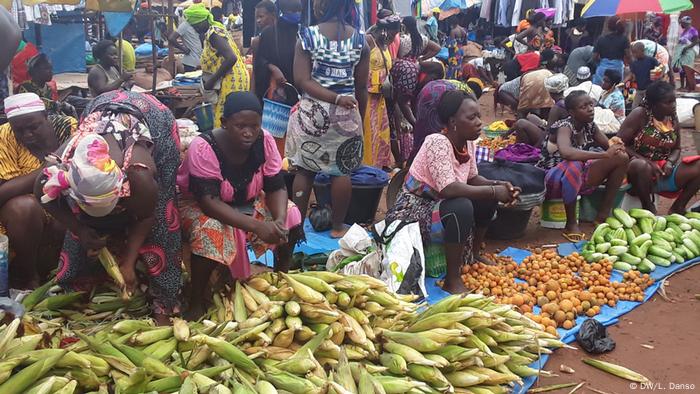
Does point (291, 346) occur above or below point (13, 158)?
below

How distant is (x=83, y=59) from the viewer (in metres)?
12.0

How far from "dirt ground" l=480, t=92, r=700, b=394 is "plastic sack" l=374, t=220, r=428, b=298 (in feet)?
2.93

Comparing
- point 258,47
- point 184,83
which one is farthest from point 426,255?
point 184,83

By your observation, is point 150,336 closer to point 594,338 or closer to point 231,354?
point 231,354

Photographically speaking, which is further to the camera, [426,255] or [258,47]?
[258,47]

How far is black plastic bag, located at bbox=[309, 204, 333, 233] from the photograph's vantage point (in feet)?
17.6

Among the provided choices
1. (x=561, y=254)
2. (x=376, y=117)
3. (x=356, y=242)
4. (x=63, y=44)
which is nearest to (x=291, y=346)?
(x=356, y=242)

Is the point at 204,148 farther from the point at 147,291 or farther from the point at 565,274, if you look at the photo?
the point at 565,274

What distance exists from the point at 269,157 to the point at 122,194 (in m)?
1.06

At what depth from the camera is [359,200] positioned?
5.58 m

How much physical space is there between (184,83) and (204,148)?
6.26m

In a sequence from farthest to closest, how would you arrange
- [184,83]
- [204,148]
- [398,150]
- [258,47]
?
[184,83] < [398,150] < [258,47] < [204,148]

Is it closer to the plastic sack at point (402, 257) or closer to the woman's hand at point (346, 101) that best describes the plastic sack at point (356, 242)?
the plastic sack at point (402, 257)

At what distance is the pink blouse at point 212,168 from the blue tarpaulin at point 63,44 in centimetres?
942
